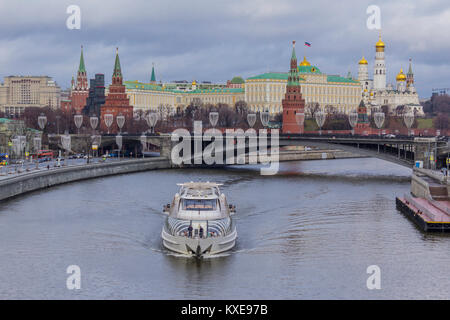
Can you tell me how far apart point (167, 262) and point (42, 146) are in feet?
147

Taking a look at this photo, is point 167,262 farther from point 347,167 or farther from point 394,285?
point 347,167

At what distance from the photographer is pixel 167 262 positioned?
2291 centimetres

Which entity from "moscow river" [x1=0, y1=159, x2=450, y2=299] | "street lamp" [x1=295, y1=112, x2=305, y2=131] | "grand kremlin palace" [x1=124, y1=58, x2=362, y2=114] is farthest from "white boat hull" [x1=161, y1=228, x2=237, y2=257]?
"grand kremlin palace" [x1=124, y1=58, x2=362, y2=114]

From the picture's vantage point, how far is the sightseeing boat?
76.9ft

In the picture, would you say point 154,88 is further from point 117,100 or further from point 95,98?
point 117,100

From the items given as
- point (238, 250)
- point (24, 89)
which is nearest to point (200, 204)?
point (238, 250)

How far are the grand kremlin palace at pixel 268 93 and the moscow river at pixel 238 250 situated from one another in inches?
3269

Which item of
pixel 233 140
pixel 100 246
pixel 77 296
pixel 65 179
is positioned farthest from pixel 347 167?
pixel 77 296

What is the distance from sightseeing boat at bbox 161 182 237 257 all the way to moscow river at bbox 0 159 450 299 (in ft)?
1.32

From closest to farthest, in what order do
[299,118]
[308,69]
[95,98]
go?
[299,118] → [95,98] → [308,69]

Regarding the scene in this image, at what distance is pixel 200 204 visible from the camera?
2623 centimetres

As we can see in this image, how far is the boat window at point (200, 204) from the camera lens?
25827mm

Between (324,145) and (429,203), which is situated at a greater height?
(324,145)

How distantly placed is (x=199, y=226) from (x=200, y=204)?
6.82ft
